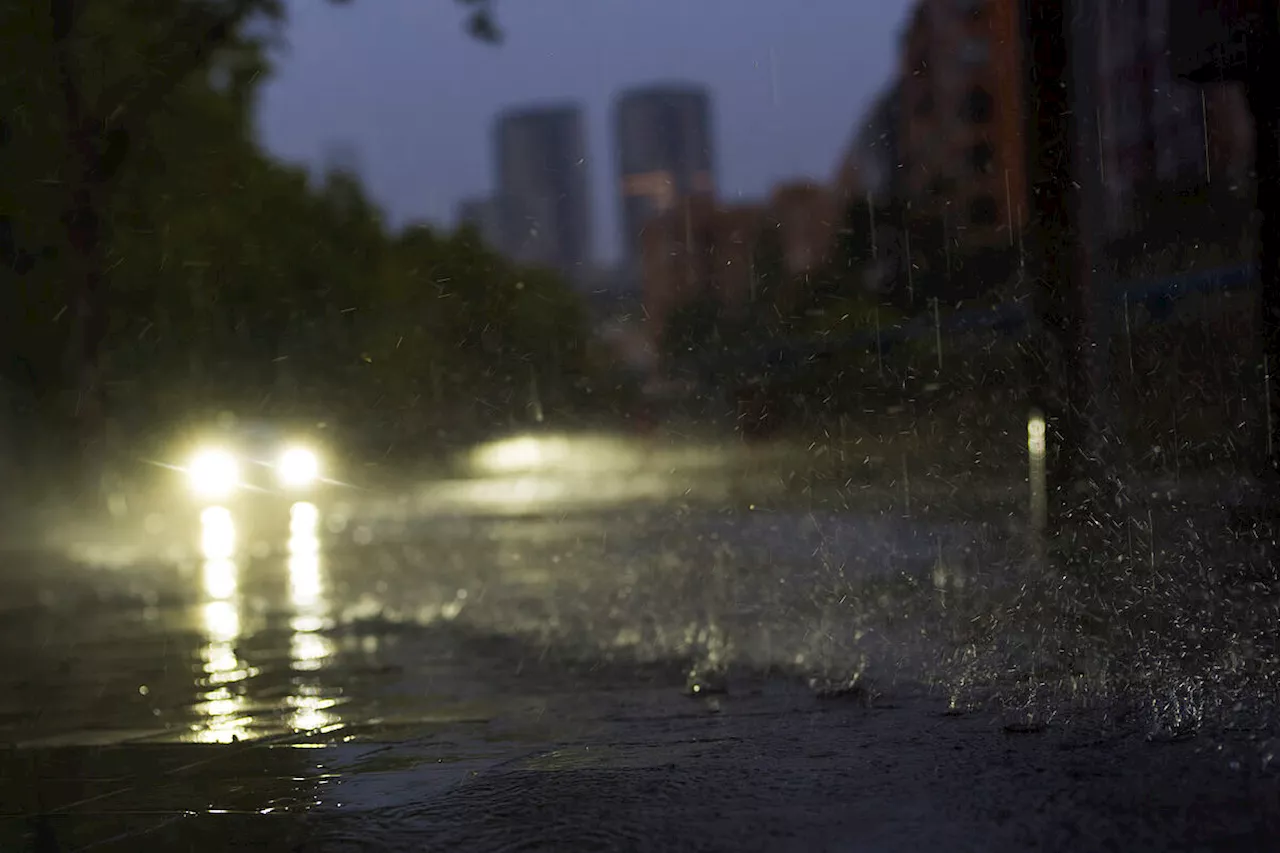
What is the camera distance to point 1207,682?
20.4 feet

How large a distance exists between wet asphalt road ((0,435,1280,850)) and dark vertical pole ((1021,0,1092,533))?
1.08m

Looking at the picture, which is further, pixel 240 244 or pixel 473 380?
pixel 240 244

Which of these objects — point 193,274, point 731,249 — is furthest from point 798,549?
point 193,274

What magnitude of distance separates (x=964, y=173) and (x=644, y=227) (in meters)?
5.30

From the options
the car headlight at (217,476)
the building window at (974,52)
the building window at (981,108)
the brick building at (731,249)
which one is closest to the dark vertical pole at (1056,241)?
the building window at (981,108)

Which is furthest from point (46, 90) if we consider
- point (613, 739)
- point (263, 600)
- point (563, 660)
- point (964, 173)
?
point (613, 739)

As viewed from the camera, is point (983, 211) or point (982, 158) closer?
point (983, 211)

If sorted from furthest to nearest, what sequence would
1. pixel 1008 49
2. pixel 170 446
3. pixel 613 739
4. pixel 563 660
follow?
1. pixel 170 446
2. pixel 1008 49
3. pixel 563 660
4. pixel 613 739

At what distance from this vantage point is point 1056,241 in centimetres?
906

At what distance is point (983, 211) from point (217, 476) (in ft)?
62.7

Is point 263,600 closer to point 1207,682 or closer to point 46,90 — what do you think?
point 1207,682

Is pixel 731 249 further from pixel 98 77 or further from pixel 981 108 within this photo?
pixel 98 77

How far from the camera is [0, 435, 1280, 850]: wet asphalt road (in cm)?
463

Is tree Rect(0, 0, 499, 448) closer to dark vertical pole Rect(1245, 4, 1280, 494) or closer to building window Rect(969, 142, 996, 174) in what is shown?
building window Rect(969, 142, 996, 174)
